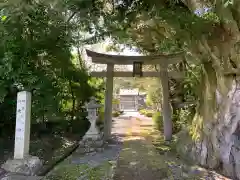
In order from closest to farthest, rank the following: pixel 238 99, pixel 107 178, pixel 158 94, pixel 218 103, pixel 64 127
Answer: pixel 107 178 → pixel 238 99 → pixel 218 103 → pixel 64 127 → pixel 158 94

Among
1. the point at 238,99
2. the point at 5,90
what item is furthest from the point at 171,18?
the point at 5,90

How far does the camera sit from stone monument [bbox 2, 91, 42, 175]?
15.2 feet

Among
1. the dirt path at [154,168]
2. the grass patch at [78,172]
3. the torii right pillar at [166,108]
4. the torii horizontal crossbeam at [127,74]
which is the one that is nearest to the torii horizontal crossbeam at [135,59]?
the torii right pillar at [166,108]

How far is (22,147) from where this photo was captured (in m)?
4.82

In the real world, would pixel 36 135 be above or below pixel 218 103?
below

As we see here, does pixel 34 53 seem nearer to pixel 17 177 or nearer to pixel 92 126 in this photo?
pixel 92 126

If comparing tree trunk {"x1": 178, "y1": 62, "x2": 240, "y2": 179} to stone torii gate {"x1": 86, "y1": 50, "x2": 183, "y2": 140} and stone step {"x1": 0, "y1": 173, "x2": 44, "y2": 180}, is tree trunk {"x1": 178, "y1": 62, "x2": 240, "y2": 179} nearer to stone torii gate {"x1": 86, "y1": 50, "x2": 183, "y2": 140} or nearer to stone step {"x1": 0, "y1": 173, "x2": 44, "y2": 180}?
stone torii gate {"x1": 86, "y1": 50, "x2": 183, "y2": 140}

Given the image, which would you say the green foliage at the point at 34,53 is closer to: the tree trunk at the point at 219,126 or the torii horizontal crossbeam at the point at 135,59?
the torii horizontal crossbeam at the point at 135,59

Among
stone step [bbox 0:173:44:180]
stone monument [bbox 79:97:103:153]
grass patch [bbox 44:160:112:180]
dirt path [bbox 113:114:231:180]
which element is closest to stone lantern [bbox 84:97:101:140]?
stone monument [bbox 79:97:103:153]

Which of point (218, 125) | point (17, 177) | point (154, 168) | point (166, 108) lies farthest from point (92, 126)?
point (218, 125)

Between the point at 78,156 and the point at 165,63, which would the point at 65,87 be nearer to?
the point at 78,156

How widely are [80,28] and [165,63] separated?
3.54 metres

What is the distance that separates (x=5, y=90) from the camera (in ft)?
18.0

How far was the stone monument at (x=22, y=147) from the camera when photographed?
15.2 ft
